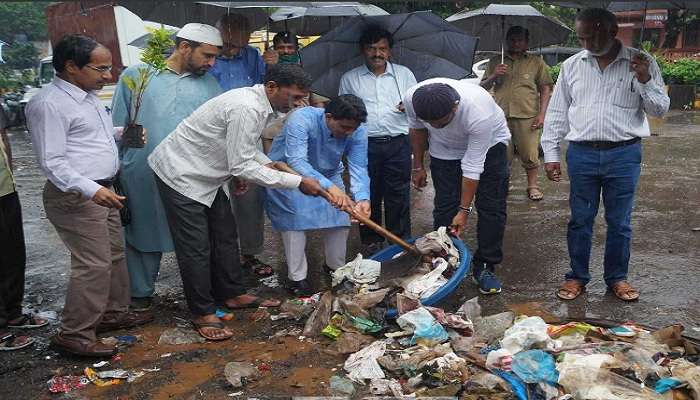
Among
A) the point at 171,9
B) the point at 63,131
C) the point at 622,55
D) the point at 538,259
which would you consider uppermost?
the point at 171,9

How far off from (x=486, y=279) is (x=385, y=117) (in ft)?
4.62

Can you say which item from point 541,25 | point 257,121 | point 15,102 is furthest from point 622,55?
point 15,102

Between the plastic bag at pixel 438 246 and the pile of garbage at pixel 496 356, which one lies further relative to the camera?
the plastic bag at pixel 438 246

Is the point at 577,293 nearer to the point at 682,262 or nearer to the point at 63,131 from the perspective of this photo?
the point at 682,262

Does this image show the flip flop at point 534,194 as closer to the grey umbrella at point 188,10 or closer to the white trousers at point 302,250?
the white trousers at point 302,250

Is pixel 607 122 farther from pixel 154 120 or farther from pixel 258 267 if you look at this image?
pixel 154 120

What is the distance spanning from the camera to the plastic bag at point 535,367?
277cm

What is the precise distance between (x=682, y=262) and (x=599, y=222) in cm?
106

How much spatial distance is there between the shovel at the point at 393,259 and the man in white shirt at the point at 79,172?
1.07 m

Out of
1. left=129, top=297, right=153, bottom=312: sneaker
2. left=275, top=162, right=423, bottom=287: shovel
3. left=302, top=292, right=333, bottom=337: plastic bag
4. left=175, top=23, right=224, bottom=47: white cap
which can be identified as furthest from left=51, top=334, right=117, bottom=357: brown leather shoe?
left=175, top=23, right=224, bottom=47: white cap

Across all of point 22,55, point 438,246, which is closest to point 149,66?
point 438,246

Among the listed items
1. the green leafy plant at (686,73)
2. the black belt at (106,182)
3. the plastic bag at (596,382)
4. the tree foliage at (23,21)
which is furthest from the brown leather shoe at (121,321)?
the tree foliage at (23,21)

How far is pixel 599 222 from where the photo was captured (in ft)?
18.3

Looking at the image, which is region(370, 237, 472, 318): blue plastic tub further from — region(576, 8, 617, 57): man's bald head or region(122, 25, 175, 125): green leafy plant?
region(122, 25, 175, 125): green leafy plant
